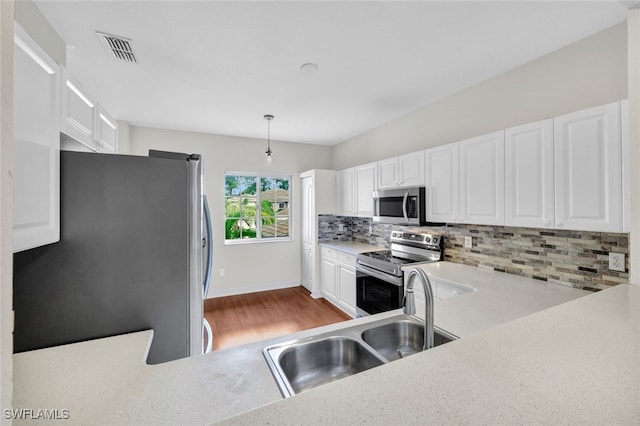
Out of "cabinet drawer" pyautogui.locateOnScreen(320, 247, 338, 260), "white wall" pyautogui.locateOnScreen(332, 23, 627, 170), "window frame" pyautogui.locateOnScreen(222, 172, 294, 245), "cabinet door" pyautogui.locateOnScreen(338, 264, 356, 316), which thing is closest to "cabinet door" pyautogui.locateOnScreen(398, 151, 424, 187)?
"white wall" pyautogui.locateOnScreen(332, 23, 627, 170)

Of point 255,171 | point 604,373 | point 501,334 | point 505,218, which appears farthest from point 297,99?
point 604,373

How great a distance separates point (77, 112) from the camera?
4.45 feet

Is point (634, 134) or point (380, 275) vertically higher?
point (634, 134)

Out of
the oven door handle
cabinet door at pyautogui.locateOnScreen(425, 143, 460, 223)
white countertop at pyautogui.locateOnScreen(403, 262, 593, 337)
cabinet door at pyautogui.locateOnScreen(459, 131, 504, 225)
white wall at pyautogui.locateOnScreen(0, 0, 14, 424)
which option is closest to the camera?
white wall at pyautogui.locateOnScreen(0, 0, 14, 424)

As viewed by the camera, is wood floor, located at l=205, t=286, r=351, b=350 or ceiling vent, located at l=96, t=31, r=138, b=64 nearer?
ceiling vent, located at l=96, t=31, r=138, b=64

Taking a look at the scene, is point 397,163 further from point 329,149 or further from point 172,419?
point 172,419

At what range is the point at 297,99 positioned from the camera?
2.88 meters

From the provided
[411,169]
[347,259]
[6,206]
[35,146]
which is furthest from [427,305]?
[347,259]

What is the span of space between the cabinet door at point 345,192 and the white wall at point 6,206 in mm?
3664

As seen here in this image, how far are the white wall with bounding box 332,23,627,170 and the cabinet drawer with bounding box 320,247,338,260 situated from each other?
1681 mm

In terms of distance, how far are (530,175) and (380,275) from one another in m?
1.55

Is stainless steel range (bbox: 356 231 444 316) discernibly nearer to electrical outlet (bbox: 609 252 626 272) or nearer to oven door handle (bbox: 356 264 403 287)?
oven door handle (bbox: 356 264 403 287)

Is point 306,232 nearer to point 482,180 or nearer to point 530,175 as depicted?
point 482,180

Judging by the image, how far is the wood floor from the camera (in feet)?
9.97
